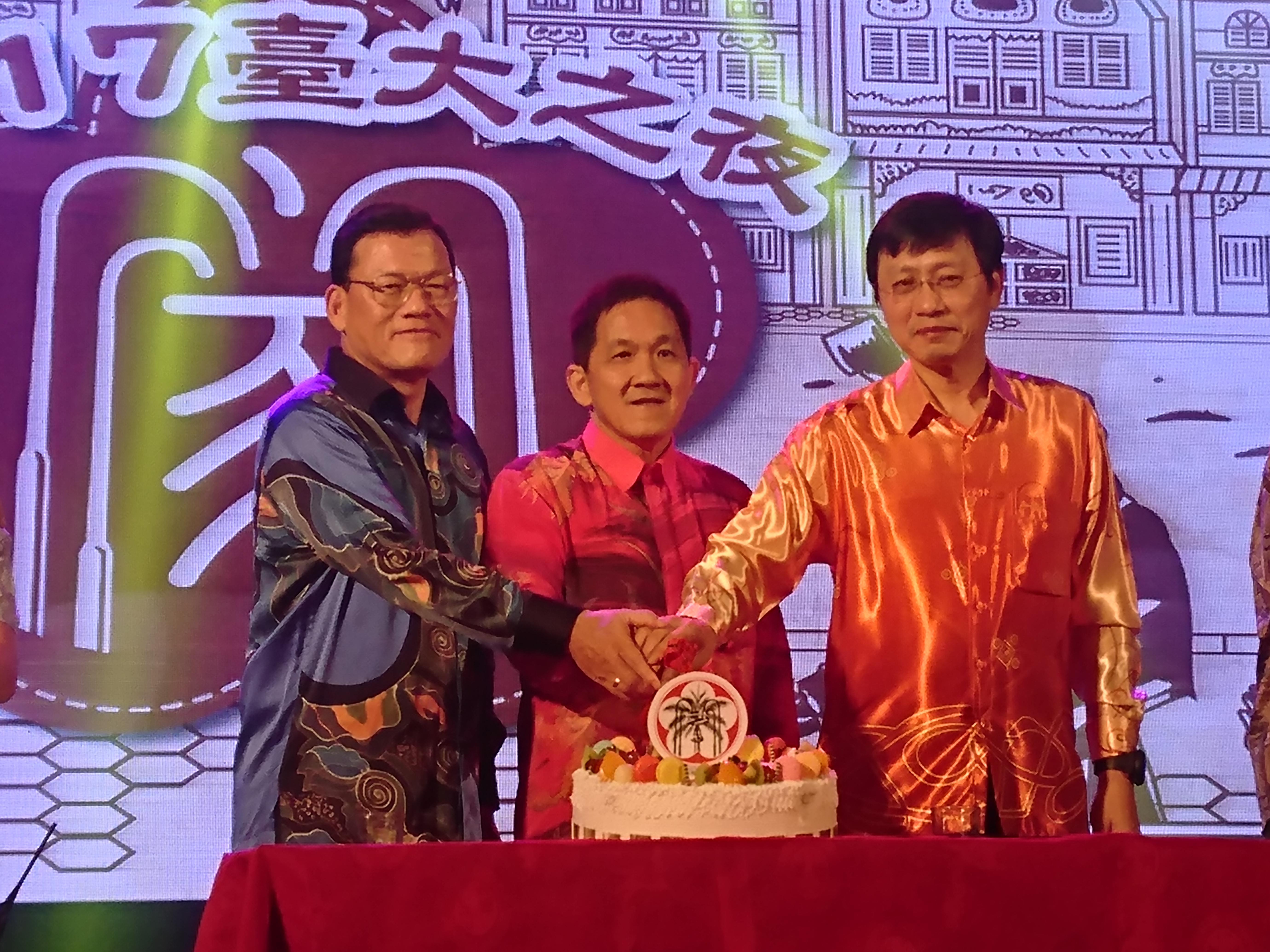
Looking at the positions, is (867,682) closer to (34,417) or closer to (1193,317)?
(1193,317)

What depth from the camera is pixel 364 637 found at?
252cm

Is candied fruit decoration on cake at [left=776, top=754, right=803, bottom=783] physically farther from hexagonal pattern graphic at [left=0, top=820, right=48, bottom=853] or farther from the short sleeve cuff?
hexagonal pattern graphic at [left=0, top=820, right=48, bottom=853]

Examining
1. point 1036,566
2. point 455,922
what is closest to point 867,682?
point 1036,566

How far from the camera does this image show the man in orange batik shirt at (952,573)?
2.53 meters

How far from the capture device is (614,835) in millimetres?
2021

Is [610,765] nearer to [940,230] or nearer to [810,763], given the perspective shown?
[810,763]

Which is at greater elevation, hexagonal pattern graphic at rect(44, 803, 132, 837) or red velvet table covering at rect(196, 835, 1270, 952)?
red velvet table covering at rect(196, 835, 1270, 952)

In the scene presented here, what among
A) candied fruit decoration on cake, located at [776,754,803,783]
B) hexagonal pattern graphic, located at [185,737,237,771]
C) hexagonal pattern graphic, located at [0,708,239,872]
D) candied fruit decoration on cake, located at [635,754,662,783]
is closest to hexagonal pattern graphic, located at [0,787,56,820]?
hexagonal pattern graphic, located at [0,708,239,872]

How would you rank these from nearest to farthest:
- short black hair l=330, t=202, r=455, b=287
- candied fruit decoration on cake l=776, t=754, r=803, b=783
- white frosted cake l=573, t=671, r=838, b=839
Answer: white frosted cake l=573, t=671, r=838, b=839 < candied fruit decoration on cake l=776, t=754, r=803, b=783 < short black hair l=330, t=202, r=455, b=287

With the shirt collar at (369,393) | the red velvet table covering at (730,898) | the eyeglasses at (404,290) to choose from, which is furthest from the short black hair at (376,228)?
the red velvet table covering at (730,898)

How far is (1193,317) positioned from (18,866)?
280cm

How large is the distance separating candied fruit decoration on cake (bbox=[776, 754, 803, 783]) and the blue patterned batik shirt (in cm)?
51

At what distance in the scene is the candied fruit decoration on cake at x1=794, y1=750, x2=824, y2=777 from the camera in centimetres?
Answer: 211

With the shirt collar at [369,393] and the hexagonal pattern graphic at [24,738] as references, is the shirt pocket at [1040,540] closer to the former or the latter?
the shirt collar at [369,393]
